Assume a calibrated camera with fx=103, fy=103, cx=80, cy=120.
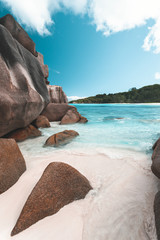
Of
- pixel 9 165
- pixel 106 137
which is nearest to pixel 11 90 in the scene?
pixel 9 165

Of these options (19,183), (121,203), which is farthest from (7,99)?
(121,203)

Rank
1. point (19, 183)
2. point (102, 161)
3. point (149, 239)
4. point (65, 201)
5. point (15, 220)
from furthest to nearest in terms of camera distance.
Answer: point (102, 161)
point (19, 183)
point (65, 201)
point (15, 220)
point (149, 239)

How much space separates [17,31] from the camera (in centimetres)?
453

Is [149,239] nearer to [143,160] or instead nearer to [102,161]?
[102,161]

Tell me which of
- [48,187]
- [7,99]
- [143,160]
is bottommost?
[143,160]

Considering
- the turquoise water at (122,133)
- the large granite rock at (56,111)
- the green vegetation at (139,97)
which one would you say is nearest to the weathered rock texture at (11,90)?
the turquoise water at (122,133)

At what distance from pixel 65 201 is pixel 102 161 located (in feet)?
4.39

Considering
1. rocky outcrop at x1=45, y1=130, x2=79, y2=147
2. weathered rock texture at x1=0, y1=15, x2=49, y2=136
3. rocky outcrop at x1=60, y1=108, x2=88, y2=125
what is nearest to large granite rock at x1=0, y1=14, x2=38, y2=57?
weathered rock texture at x1=0, y1=15, x2=49, y2=136

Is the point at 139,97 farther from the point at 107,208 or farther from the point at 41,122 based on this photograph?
the point at 107,208

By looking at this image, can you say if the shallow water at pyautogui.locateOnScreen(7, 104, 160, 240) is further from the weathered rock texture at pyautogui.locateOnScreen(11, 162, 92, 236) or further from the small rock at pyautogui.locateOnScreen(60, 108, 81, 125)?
the small rock at pyautogui.locateOnScreen(60, 108, 81, 125)

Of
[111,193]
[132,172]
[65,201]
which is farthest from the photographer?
[132,172]

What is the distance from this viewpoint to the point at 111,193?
5.04 ft

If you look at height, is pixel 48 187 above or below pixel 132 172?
above

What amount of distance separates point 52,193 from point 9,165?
886 mm
